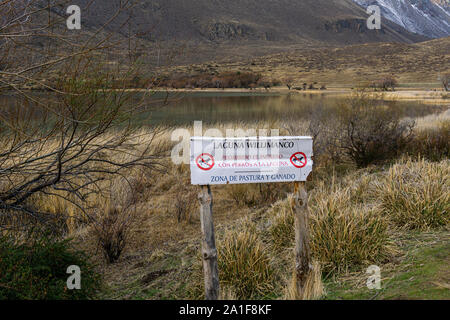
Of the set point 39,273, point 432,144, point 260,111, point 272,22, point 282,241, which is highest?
point 272,22

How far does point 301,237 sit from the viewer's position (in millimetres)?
3674

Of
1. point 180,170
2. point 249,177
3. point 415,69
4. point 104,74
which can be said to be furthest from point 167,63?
point 415,69

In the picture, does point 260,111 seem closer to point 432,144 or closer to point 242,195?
point 432,144

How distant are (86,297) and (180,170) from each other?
7174mm

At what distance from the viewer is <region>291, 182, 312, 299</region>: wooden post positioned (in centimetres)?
366

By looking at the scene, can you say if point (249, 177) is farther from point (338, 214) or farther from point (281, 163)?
point (338, 214)

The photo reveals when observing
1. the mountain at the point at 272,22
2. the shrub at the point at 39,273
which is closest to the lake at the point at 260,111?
the shrub at the point at 39,273

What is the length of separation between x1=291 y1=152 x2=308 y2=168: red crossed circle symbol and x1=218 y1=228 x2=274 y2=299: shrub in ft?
3.72

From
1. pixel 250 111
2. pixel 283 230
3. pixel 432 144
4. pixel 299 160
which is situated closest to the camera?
pixel 299 160

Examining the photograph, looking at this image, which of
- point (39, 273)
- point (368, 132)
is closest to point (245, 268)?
point (39, 273)

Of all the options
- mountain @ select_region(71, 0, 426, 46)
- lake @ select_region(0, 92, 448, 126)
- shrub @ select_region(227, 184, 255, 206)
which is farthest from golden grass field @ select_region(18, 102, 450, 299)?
mountain @ select_region(71, 0, 426, 46)

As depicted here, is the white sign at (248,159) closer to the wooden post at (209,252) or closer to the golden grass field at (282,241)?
the wooden post at (209,252)

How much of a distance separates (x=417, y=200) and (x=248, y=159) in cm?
293

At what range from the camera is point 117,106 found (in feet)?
15.8
